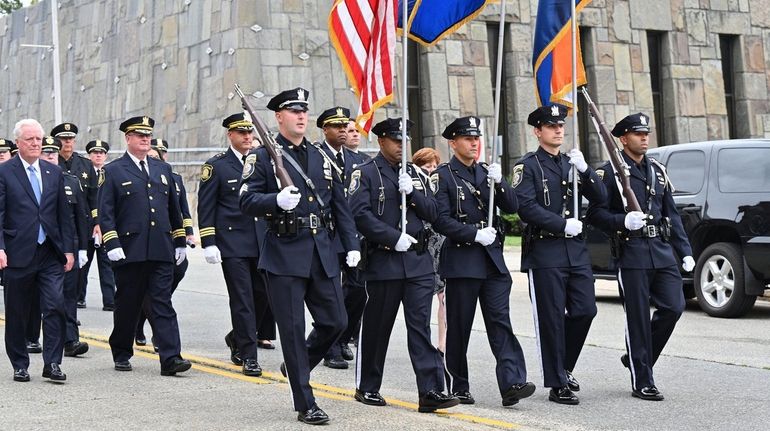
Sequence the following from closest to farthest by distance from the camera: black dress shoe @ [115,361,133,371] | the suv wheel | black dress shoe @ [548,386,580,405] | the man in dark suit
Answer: black dress shoe @ [548,386,580,405]
the man in dark suit
black dress shoe @ [115,361,133,371]
the suv wheel

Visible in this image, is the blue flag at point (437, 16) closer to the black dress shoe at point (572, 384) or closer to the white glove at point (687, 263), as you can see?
the white glove at point (687, 263)

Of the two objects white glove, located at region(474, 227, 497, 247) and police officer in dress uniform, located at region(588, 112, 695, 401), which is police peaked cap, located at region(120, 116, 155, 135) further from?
police officer in dress uniform, located at region(588, 112, 695, 401)

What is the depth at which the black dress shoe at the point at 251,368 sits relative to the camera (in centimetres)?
966

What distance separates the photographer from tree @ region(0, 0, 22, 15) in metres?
68.1

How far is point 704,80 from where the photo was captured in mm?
31656

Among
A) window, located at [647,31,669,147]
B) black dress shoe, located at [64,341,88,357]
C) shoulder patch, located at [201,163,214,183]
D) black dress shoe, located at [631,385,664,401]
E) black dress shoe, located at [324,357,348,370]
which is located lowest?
black dress shoe, located at [631,385,664,401]

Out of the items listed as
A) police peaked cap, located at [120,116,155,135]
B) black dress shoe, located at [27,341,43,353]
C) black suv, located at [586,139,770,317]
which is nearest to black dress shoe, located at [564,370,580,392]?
police peaked cap, located at [120,116,155,135]

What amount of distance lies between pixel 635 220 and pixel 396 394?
200 cm

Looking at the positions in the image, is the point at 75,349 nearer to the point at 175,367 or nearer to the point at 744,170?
the point at 175,367

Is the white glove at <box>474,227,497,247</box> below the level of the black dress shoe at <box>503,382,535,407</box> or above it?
above

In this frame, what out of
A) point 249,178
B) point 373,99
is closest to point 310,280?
point 249,178

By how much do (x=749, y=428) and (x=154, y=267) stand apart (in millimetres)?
4775

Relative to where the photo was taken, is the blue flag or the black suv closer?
the blue flag

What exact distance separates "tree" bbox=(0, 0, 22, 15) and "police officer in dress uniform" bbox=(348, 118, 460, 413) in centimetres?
6332
